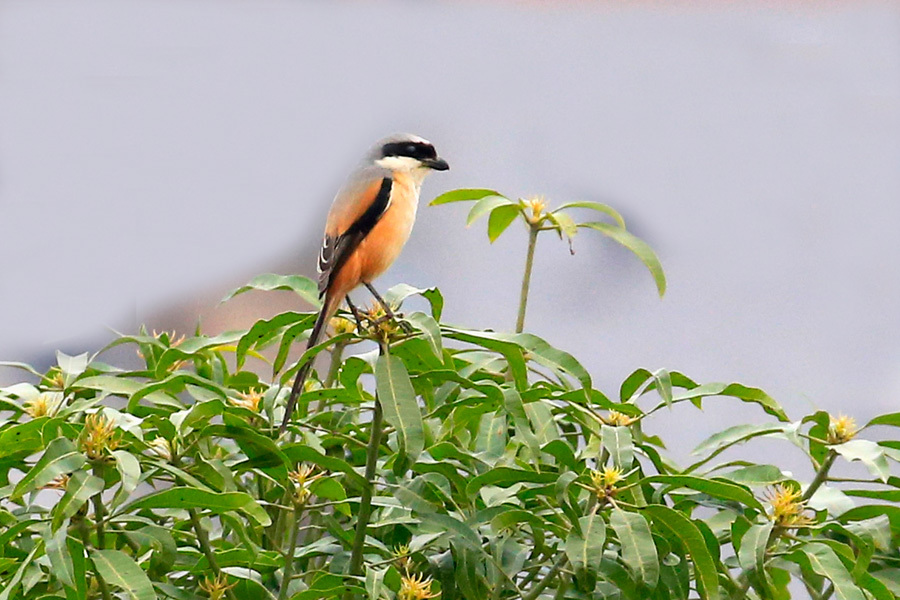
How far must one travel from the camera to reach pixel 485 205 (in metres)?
1.46

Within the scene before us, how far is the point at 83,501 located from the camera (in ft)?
3.26

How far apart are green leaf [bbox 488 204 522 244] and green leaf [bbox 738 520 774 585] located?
560 mm

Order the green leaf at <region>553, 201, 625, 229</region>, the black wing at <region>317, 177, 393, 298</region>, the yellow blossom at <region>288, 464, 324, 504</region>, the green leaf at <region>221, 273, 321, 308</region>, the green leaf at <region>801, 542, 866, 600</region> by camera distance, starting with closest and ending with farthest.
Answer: the green leaf at <region>801, 542, 866, 600</region>, the yellow blossom at <region>288, 464, 324, 504</region>, the green leaf at <region>221, 273, 321, 308</region>, the green leaf at <region>553, 201, 625, 229</region>, the black wing at <region>317, 177, 393, 298</region>

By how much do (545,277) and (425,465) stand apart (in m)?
1.69

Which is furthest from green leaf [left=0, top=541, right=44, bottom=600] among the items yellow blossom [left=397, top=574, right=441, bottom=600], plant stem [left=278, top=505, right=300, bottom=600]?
yellow blossom [left=397, top=574, right=441, bottom=600]

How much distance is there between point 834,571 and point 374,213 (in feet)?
3.25

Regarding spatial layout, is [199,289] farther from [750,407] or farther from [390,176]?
[750,407]

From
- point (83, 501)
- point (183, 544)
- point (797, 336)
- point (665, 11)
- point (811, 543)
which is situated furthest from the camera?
point (797, 336)

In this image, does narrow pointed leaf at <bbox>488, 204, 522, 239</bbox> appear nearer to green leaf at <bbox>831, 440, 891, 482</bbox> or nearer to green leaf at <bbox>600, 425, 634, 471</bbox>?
green leaf at <bbox>600, 425, 634, 471</bbox>

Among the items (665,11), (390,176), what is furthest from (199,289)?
(665,11)

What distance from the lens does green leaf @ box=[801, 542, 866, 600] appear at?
42.3 inches

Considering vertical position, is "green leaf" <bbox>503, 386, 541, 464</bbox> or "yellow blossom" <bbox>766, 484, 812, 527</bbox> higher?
"green leaf" <bbox>503, 386, 541, 464</bbox>

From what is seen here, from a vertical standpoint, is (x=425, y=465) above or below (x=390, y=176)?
below

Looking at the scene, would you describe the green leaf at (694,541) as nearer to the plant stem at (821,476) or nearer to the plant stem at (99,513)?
the plant stem at (821,476)
